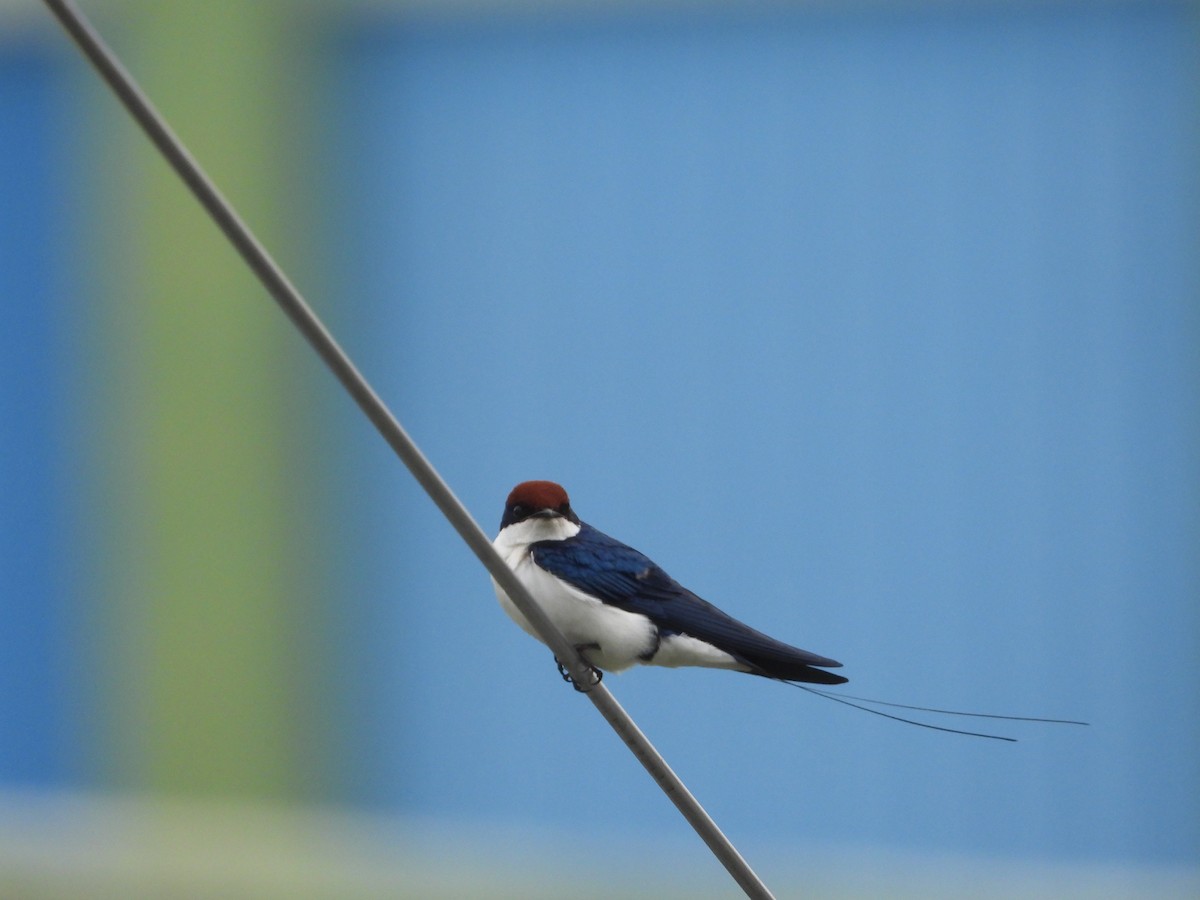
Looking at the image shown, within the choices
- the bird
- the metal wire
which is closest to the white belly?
the bird

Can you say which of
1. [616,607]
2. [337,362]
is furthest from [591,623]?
[337,362]

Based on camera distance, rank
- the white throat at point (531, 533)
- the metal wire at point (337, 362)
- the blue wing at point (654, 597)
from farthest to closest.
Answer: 1. the white throat at point (531, 533)
2. the blue wing at point (654, 597)
3. the metal wire at point (337, 362)

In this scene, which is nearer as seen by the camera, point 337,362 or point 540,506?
point 337,362

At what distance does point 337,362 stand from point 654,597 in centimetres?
38

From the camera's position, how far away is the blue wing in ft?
2.49

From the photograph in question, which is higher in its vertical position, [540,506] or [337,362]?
[540,506]

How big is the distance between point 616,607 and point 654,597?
2 centimetres

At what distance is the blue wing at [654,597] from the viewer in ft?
2.49

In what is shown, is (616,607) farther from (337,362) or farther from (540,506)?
(337,362)

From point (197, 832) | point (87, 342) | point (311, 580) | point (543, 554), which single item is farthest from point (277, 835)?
point (543, 554)

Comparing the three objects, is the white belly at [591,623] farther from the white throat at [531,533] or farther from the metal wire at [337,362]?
the metal wire at [337,362]

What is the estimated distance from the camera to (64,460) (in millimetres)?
2311

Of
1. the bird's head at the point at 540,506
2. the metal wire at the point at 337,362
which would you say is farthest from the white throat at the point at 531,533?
the metal wire at the point at 337,362

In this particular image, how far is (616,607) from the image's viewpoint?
822 mm
